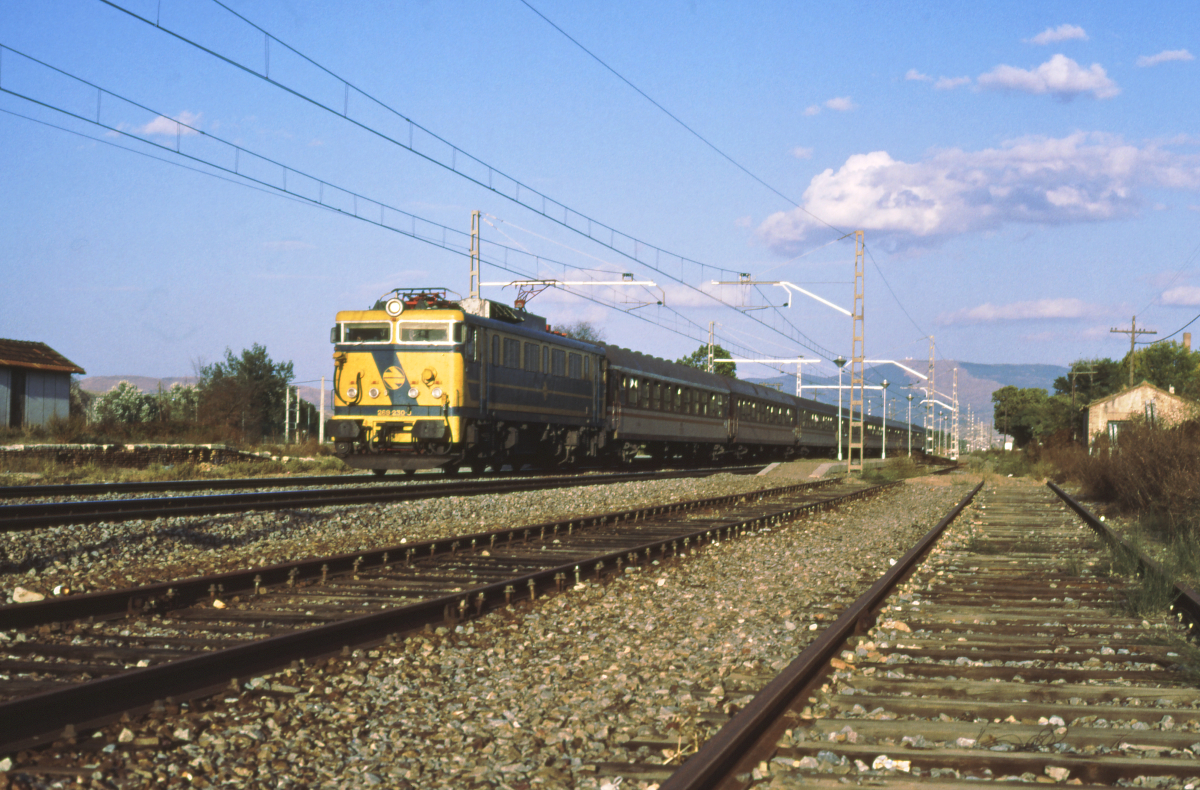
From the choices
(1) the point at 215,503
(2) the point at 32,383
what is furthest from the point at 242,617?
(2) the point at 32,383

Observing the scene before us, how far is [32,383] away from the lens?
4469cm

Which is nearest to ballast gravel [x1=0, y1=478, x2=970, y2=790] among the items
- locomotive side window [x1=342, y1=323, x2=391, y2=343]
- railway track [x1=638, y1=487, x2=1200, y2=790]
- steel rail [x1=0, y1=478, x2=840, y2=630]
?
railway track [x1=638, y1=487, x2=1200, y2=790]

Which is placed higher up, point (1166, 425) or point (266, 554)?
point (1166, 425)

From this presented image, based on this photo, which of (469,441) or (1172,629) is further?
(469,441)

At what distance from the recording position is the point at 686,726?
173 inches

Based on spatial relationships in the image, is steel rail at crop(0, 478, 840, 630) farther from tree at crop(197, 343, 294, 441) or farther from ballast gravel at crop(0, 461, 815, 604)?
tree at crop(197, 343, 294, 441)

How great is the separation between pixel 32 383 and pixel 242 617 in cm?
4433

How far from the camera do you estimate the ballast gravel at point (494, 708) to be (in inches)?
152

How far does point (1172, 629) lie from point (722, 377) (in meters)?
34.5

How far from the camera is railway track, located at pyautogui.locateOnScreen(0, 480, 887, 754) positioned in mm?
4496

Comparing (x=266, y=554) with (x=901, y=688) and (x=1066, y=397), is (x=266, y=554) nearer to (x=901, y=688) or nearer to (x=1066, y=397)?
(x=901, y=688)

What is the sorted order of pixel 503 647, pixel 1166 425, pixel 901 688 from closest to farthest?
1. pixel 901 688
2. pixel 503 647
3. pixel 1166 425

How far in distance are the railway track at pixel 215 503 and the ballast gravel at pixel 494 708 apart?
6.04 metres

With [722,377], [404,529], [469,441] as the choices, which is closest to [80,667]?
[404,529]
